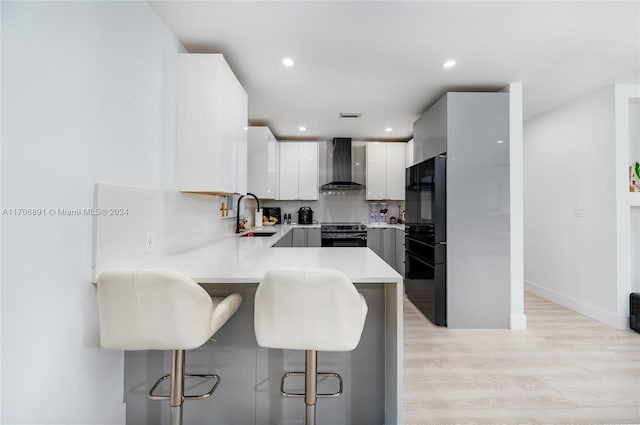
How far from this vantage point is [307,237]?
169 inches

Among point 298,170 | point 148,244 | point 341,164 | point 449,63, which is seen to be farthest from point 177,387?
point 341,164

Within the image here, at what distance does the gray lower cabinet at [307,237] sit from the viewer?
4266 mm

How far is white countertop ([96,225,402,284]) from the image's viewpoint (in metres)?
1.25

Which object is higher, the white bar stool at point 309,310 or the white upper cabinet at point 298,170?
the white upper cabinet at point 298,170

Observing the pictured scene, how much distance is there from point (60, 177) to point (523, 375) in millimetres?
2925

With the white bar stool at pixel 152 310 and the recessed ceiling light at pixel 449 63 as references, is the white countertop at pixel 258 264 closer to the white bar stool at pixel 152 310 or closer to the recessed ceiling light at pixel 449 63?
the white bar stool at pixel 152 310

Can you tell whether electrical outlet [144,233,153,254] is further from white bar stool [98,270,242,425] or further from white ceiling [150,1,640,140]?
white ceiling [150,1,640,140]

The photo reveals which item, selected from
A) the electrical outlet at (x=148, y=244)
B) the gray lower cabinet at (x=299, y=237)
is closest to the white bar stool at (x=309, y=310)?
the electrical outlet at (x=148, y=244)

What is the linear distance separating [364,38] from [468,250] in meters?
2.12

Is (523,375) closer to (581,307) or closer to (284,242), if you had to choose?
(581,307)

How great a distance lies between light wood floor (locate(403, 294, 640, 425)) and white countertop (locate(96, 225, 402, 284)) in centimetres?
96

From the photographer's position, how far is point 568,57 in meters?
2.31

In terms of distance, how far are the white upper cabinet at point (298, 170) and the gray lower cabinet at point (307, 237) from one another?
68 cm

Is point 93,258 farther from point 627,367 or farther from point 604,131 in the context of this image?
point 604,131
